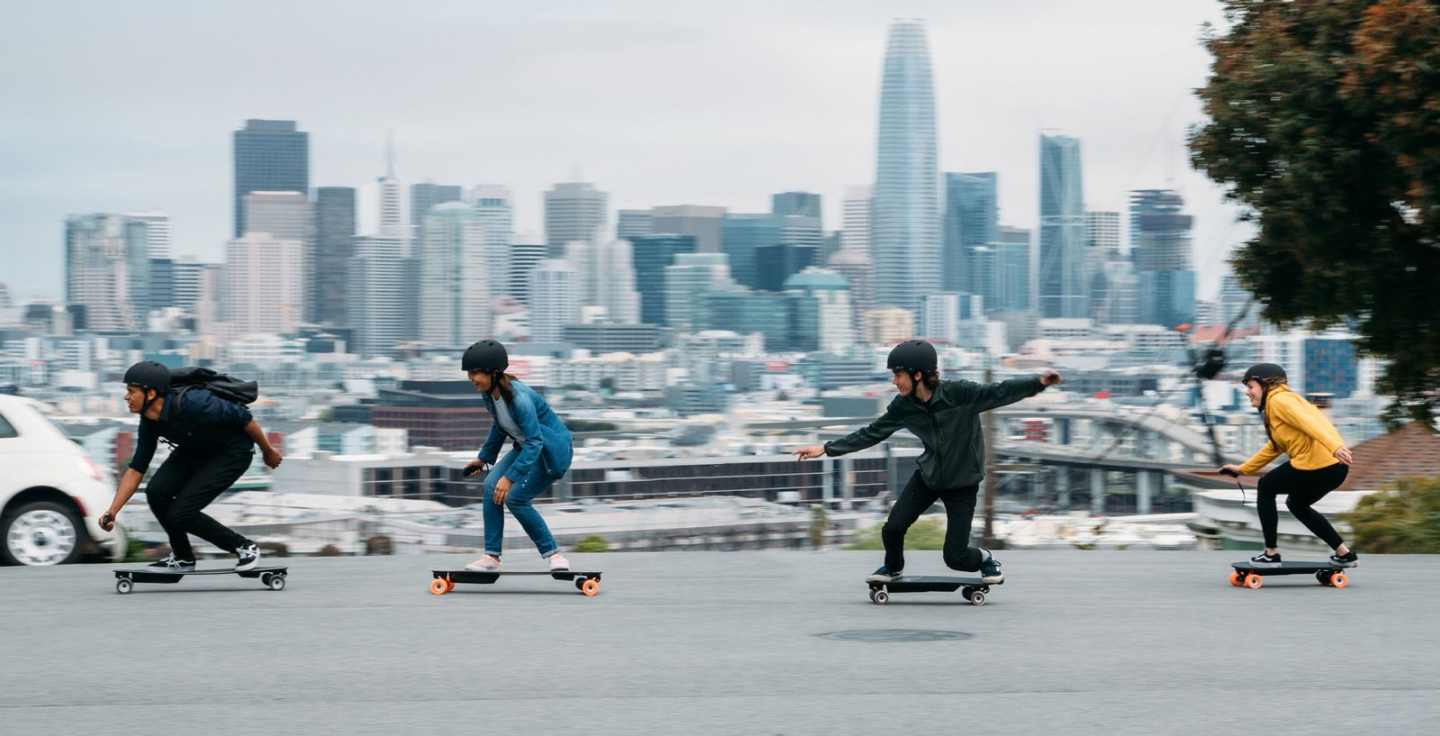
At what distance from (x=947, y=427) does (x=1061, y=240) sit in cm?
15919

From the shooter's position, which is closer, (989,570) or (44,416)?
(989,570)

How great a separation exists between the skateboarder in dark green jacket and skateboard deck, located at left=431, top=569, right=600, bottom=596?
5.93ft

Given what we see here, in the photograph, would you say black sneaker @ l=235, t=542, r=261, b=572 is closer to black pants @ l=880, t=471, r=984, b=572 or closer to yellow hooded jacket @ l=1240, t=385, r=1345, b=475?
black pants @ l=880, t=471, r=984, b=572

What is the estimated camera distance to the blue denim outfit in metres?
9.98

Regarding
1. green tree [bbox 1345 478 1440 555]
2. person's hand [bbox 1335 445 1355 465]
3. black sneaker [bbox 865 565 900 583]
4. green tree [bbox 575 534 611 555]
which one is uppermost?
person's hand [bbox 1335 445 1355 465]

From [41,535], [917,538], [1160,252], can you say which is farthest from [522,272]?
[41,535]

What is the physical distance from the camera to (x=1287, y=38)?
14.7m

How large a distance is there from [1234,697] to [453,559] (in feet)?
25.6

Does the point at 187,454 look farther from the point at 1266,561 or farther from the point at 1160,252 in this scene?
the point at 1160,252

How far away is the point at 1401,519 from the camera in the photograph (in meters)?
15.0

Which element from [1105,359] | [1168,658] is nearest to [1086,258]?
[1105,359]

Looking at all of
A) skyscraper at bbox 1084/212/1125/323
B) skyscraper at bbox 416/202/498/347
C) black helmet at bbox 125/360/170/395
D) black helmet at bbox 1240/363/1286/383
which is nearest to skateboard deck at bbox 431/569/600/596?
black helmet at bbox 125/360/170/395

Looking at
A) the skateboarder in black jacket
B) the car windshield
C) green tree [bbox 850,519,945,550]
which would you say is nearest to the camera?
the skateboarder in black jacket

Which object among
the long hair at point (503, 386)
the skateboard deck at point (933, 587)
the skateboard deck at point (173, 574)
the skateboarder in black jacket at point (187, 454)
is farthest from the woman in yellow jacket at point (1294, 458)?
the skateboarder in black jacket at point (187, 454)
